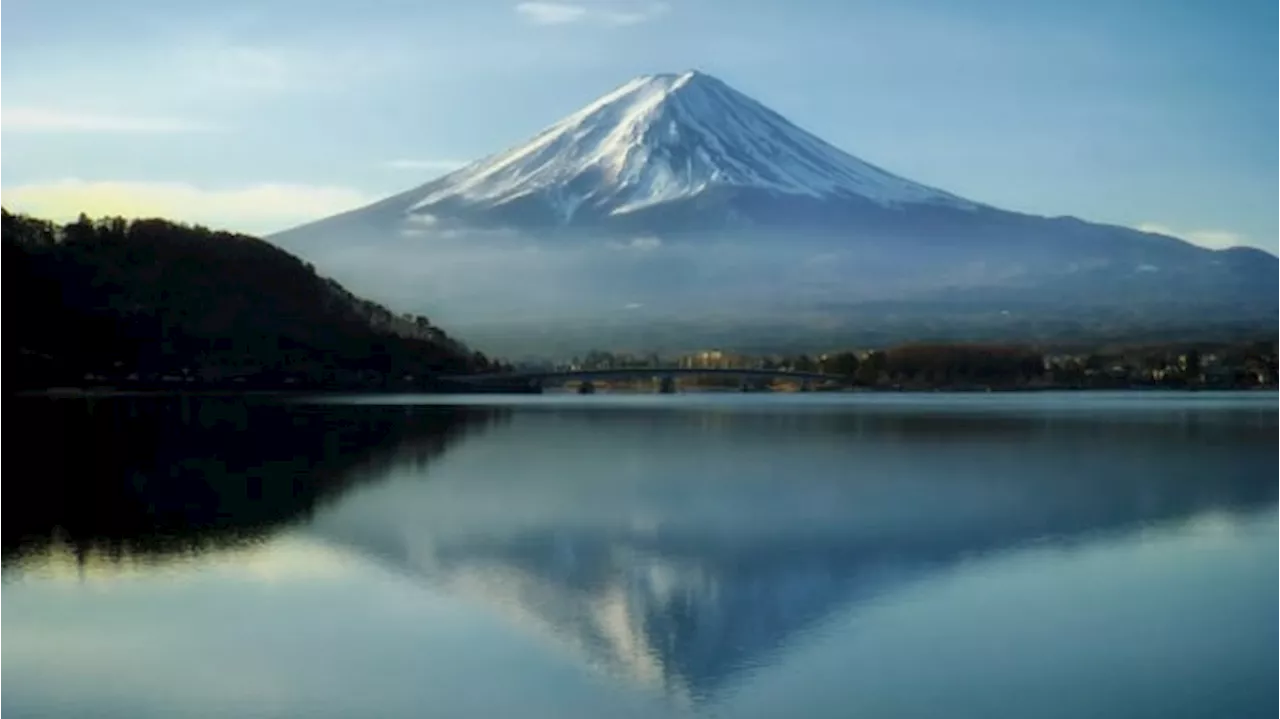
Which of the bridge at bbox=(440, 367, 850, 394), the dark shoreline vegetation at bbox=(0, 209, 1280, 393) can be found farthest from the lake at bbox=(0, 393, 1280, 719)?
the bridge at bbox=(440, 367, 850, 394)

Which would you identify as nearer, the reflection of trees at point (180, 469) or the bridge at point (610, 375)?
the reflection of trees at point (180, 469)

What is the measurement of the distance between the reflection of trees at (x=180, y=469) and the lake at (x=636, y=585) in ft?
→ 0.24

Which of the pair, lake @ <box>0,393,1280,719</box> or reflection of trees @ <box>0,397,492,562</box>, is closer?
lake @ <box>0,393,1280,719</box>

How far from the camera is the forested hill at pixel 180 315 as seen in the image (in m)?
40.0

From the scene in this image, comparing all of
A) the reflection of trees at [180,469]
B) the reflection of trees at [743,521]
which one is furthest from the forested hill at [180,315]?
the reflection of trees at [743,521]

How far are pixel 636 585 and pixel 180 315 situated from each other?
128 ft

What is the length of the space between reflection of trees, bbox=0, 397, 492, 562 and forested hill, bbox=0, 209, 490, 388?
10.1m

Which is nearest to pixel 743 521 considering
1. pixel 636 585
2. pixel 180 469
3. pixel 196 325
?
pixel 636 585

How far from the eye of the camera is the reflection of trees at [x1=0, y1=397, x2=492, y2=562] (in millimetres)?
11180

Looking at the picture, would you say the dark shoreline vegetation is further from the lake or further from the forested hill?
the lake

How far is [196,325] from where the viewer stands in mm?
46062

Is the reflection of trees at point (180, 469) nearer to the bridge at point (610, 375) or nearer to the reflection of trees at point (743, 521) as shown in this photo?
the reflection of trees at point (743, 521)

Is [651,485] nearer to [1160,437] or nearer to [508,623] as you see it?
[508,623]

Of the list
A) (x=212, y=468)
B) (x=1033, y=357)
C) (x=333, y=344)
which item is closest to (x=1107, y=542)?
(x=212, y=468)
